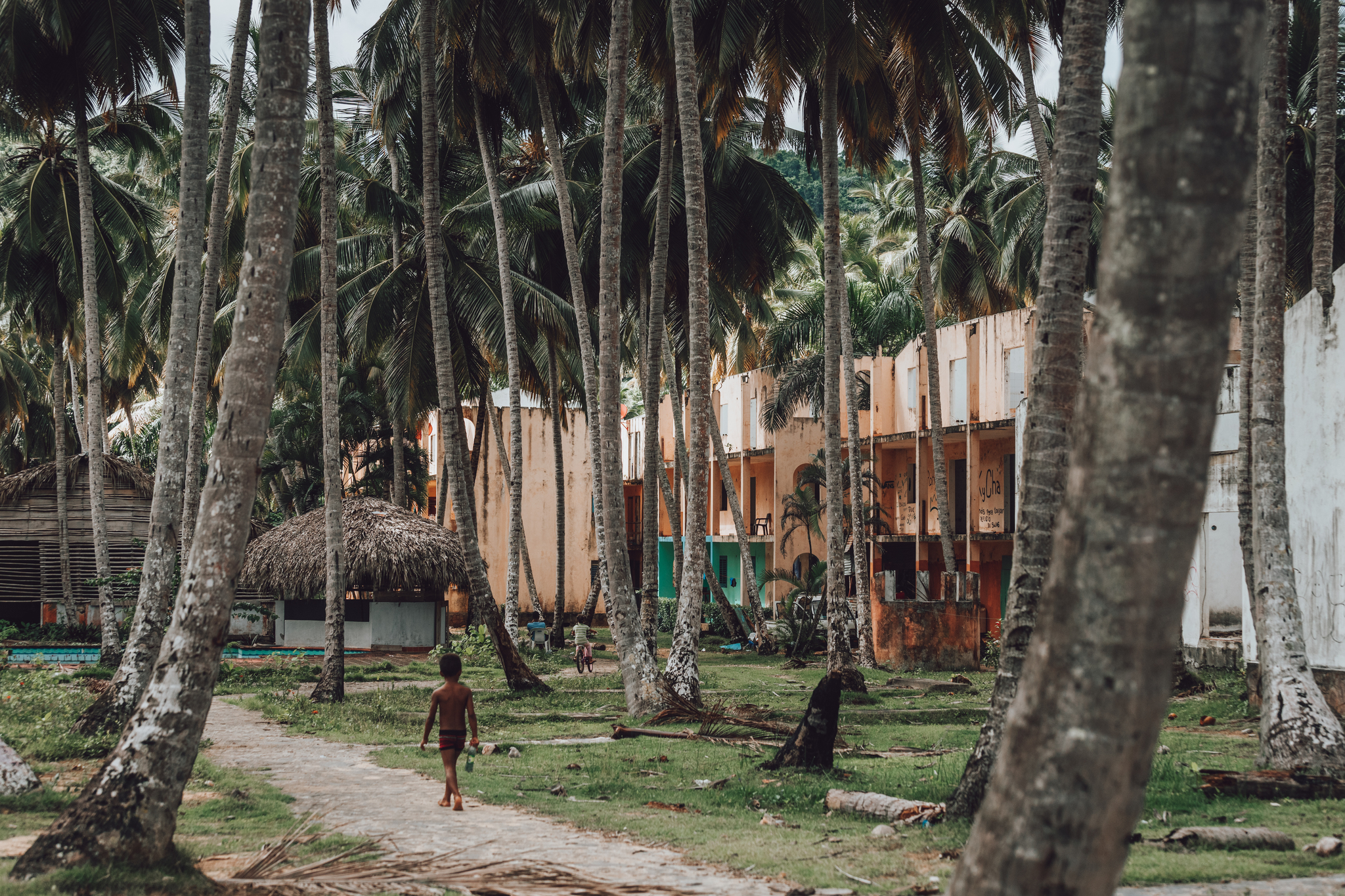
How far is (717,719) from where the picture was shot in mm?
13969

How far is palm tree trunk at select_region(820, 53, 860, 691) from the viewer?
1822 centimetres

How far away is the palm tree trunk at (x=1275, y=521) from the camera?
9.84 m

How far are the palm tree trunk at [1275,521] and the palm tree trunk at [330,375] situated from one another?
11.7m

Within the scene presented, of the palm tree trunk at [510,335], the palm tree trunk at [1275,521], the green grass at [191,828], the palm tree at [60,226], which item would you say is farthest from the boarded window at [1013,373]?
the green grass at [191,828]

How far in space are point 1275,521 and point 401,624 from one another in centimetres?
2208

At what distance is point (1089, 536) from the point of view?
342cm

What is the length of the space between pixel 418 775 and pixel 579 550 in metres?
30.3

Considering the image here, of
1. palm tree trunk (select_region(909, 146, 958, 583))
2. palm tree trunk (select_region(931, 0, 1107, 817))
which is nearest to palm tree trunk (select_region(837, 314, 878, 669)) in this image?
palm tree trunk (select_region(909, 146, 958, 583))

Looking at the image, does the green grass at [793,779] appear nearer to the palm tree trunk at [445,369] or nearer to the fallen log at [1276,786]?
the fallen log at [1276,786]

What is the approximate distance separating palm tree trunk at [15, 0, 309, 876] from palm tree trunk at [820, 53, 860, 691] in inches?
473

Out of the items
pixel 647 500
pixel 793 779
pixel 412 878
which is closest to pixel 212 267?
pixel 647 500

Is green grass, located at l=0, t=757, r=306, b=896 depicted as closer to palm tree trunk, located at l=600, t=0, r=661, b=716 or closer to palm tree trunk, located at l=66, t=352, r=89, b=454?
palm tree trunk, located at l=600, t=0, r=661, b=716

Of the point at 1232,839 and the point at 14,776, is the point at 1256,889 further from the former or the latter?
the point at 14,776

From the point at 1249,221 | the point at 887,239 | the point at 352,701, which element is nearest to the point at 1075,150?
the point at 1249,221
